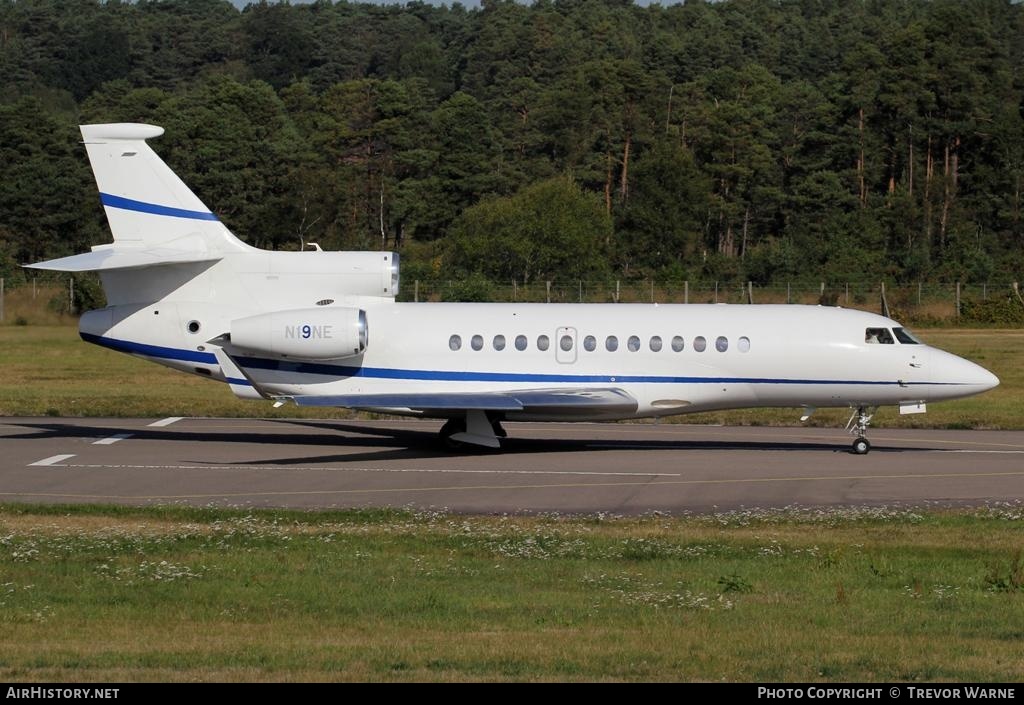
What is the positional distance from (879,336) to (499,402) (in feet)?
22.4

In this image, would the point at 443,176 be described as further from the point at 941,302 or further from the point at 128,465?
the point at 128,465

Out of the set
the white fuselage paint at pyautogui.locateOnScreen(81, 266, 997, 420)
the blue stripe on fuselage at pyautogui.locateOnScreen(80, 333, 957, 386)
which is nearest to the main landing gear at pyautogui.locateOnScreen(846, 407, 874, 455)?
the white fuselage paint at pyautogui.locateOnScreen(81, 266, 997, 420)

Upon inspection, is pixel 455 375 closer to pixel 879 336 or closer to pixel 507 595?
pixel 879 336

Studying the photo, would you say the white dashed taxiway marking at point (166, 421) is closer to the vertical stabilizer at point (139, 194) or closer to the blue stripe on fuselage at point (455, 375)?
the blue stripe on fuselage at point (455, 375)

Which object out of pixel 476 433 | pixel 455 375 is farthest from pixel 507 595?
pixel 455 375

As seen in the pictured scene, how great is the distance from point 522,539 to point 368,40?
155 metres

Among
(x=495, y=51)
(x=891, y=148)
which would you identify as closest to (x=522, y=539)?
(x=891, y=148)

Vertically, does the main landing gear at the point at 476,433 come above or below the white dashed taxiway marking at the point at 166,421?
above

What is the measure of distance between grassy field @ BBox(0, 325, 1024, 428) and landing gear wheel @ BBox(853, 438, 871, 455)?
566cm

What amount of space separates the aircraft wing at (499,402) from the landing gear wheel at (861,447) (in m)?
4.00

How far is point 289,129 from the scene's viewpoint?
3716 inches

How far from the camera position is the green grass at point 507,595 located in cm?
1095

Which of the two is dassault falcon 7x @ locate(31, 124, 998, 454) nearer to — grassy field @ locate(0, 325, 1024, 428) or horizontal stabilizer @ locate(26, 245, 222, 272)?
horizontal stabilizer @ locate(26, 245, 222, 272)

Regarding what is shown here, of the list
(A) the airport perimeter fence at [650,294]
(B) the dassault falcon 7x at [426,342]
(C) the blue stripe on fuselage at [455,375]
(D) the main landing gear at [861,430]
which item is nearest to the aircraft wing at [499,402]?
(B) the dassault falcon 7x at [426,342]
